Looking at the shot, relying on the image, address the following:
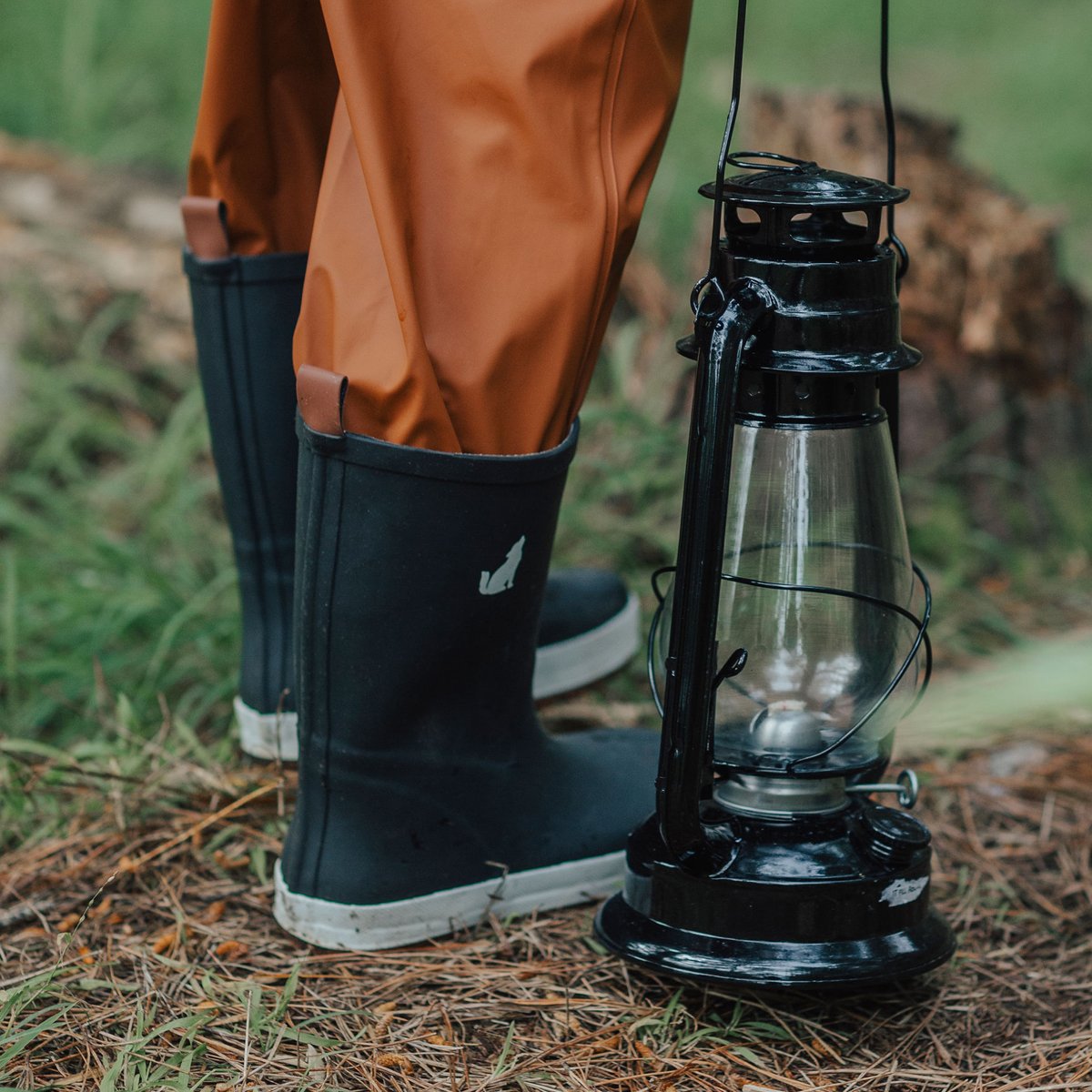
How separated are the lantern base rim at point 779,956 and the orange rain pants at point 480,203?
0.44 m

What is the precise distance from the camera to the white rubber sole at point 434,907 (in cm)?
127

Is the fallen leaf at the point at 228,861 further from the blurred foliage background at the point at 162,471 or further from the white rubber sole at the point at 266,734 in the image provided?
the blurred foliage background at the point at 162,471

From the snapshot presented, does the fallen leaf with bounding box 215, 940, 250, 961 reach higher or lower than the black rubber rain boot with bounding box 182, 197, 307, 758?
lower

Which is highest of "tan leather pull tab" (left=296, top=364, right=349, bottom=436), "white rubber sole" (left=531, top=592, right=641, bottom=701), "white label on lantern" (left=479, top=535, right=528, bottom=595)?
"tan leather pull tab" (left=296, top=364, right=349, bottom=436)

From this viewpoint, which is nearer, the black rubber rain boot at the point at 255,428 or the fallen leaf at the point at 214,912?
the fallen leaf at the point at 214,912

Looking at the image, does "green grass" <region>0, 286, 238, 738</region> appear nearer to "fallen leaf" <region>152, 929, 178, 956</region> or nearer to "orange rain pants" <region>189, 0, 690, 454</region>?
"fallen leaf" <region>152, 929, 178, 956</region>

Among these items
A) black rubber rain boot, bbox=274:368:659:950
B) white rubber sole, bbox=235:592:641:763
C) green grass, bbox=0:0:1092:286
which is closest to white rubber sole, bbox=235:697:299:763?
white rubber sole, bbox=235:592:641:763

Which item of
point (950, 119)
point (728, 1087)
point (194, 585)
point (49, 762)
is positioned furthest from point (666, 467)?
point (728, 1087)

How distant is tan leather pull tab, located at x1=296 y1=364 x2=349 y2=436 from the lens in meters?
1.09

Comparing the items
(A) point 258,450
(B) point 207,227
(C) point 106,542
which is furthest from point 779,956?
(C) point 106,542

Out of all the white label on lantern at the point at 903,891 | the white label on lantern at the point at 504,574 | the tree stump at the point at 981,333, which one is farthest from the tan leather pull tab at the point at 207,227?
the tree stump at the point at 981,333

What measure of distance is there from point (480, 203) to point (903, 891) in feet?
2.24

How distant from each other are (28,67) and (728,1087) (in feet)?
10.5

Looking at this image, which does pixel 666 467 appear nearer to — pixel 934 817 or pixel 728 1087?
pixel 934 817
